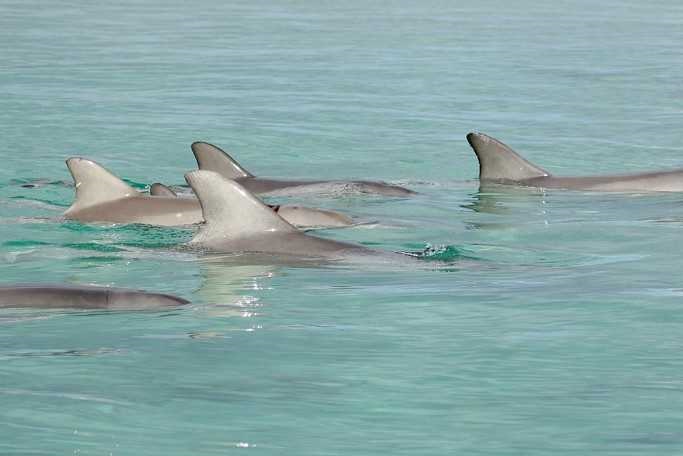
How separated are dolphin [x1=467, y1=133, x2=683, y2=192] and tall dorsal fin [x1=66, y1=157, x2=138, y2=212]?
3.48 m

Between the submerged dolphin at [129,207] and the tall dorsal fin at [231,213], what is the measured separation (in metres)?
1.55

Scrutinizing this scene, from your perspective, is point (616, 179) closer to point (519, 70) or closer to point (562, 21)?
point (519, 70)

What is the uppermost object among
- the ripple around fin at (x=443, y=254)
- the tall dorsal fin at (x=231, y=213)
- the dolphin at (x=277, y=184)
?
the tall dorsal fin at (x=231, y=213)

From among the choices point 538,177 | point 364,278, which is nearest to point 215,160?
point 538,177

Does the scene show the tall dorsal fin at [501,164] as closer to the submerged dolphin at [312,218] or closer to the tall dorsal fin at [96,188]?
the submerged dolphin at [312,218]

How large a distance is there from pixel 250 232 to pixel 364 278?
0.99 metres

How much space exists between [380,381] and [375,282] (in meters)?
2.36

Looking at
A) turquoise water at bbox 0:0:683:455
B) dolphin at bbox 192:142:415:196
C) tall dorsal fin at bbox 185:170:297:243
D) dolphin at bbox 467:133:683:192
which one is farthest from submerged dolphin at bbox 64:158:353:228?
dolphin at bbox 467:133:683:192

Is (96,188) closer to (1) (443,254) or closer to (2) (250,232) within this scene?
(2) (250,232)

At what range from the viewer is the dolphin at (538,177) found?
45.1ft

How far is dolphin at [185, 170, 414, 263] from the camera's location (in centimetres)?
966

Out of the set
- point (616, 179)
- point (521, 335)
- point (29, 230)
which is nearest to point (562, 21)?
point (616, 179)

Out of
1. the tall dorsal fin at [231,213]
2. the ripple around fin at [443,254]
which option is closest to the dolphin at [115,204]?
the tall dorsal fin at [231,213]

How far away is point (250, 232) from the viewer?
984 centimetres
